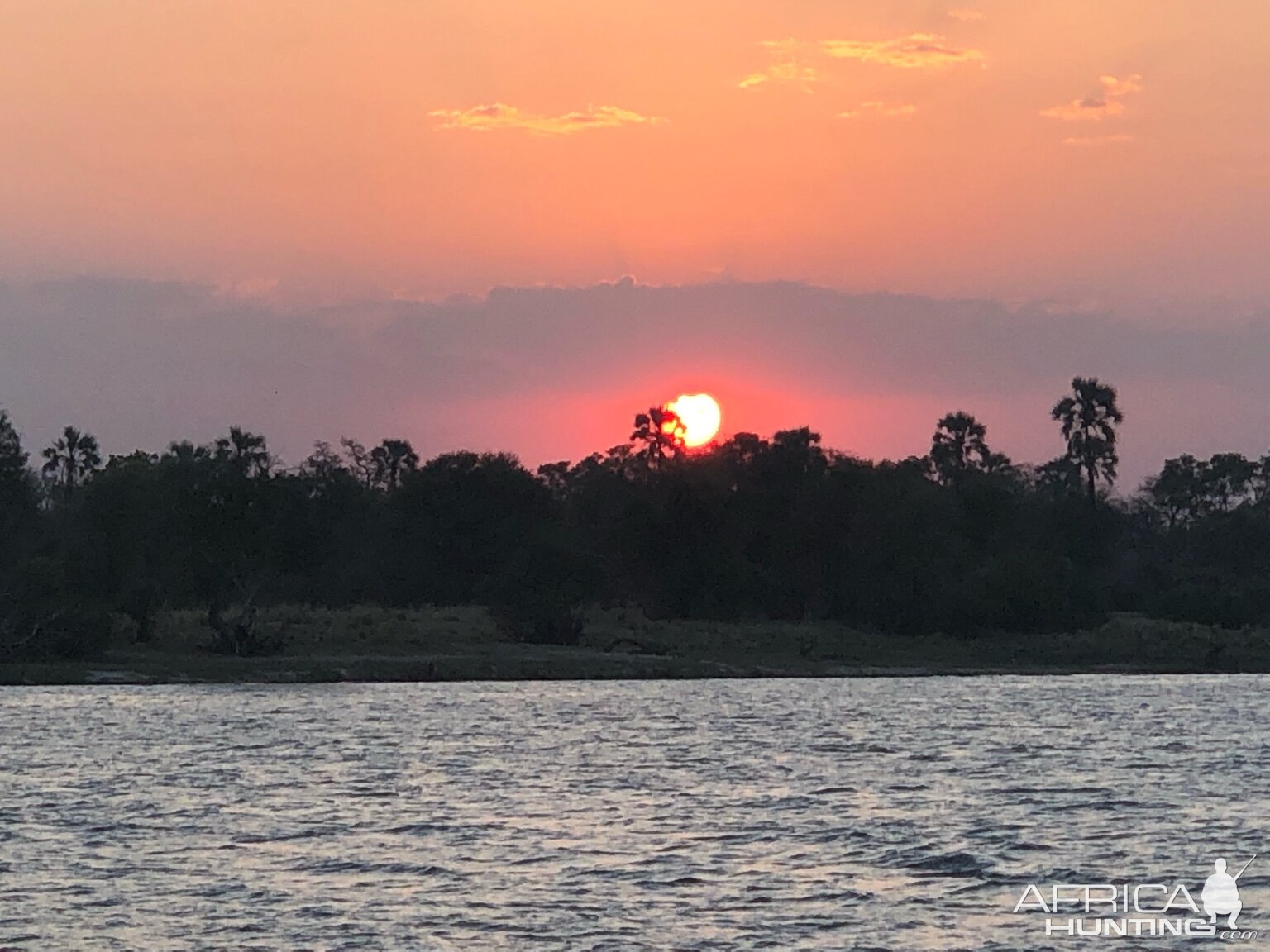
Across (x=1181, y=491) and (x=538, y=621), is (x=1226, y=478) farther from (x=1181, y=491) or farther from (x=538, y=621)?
(x=538, y=621)

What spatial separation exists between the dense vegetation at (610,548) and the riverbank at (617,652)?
6.60 ft

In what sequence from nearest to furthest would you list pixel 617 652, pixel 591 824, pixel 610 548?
pixel 591 824 → pixel 617 652 → pixel 610 548

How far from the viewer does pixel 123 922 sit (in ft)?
77.0

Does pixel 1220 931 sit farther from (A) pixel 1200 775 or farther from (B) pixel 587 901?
(A) pixel 1200 775

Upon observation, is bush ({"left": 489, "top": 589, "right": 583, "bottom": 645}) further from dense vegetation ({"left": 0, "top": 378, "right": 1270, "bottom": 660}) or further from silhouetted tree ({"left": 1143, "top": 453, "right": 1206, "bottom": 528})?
silhouetted tree ({"left": 1143, "top": 453, "right": 1206, "bottom": 528})

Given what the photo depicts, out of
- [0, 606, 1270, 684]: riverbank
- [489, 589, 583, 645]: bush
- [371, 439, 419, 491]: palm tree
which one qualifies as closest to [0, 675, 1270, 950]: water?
[0, 606, 1270, 684]: riverbank

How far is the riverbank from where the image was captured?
83.4 metres

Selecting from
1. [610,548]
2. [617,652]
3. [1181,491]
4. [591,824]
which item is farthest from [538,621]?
[1181,491]

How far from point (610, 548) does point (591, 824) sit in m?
83.5

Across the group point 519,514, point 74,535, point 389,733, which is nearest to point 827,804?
point 389,733

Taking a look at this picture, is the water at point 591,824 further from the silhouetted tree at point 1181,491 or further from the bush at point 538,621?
the silhouetted tree at point 1181,491

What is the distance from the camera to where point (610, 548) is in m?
118

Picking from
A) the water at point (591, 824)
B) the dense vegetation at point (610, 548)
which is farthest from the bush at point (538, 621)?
the water at point (591, 824)

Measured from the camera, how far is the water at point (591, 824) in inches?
934
